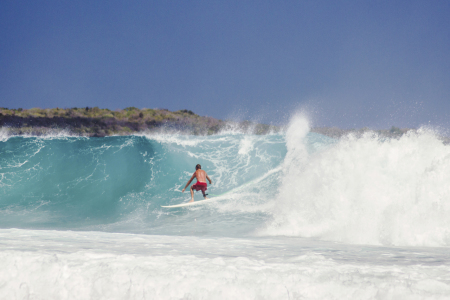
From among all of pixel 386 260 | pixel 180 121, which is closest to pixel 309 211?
pixel 386 260

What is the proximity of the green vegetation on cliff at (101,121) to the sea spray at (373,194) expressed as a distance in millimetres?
21676

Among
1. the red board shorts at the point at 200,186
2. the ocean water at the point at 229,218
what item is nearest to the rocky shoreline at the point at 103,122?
the ocean water at the point at 229,218

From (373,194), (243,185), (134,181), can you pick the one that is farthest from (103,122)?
(373,194)

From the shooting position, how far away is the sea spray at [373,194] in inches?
189

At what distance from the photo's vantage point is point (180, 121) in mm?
40656

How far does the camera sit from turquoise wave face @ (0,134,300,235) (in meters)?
8.50

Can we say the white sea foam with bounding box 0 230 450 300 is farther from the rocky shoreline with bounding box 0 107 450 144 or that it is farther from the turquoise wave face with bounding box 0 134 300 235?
the rocky shoreline with bounding box 0 107 450 144

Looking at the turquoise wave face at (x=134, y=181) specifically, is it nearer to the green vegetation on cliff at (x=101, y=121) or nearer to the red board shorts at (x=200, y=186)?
the red board shorts at (x=200, y=186)

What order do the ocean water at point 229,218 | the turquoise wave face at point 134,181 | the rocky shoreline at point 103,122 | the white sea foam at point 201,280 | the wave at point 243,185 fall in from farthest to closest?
1. the rocky shoreline at point 103,122
2. the turquoise wave face at point 134,181
3. the wave at point 243,185
4. the ocean water at point 229,218
5. the white sea foam at point 201,280

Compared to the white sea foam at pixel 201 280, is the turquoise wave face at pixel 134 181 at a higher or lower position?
higher

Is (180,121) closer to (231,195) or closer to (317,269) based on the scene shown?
(231,195)

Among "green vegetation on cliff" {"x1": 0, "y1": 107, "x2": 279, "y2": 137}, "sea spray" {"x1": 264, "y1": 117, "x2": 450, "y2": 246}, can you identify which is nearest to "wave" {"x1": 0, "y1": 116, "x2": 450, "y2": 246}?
"sea spray" {"x1": 264, "y1": 117, "x2": 450, "y2": 246}

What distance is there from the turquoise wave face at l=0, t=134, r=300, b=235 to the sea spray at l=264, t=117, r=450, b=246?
1.40 m

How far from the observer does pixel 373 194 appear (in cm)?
564
